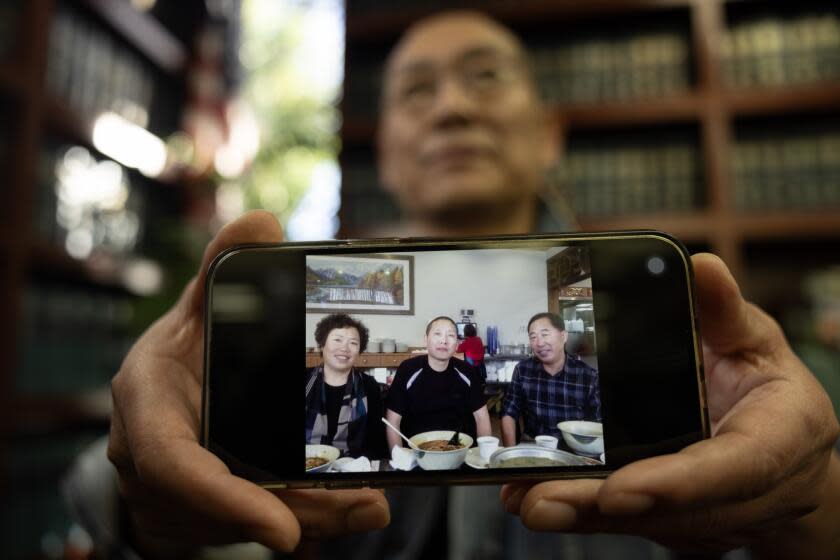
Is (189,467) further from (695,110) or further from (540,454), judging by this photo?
(695,110)

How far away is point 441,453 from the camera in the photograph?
0.32 m

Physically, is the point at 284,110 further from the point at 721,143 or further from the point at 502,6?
the point at 721,143

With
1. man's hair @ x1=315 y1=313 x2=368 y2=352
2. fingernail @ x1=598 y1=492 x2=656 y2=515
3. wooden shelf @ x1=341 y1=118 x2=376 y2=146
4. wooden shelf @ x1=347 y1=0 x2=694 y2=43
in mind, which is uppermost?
wooden shelf @ x1=347 y1=0 x2=694 y2=43

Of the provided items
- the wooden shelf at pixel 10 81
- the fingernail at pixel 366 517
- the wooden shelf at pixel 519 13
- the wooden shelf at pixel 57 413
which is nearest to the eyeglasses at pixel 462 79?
the wooden shelf at pixel 519 13

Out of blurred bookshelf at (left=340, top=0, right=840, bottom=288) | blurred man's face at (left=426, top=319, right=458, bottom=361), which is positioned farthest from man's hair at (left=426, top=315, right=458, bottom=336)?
blurred bookshelf at (left=340, top=0, right=840, bottom=288)

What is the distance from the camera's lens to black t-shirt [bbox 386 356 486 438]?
33 centimetres

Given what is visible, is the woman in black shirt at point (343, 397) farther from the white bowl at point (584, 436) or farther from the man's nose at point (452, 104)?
the man's nose at point (452, 104)

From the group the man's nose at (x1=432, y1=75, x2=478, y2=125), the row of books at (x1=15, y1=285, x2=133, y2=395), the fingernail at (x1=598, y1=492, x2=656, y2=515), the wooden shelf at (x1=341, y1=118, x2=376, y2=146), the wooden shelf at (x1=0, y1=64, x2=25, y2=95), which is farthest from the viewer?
the wooden shelf at (x1=341, y1=118, x2=376, y2=146)

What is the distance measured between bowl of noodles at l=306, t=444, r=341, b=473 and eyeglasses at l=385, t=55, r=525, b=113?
73 centimetres

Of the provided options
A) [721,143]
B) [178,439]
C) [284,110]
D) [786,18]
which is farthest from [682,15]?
[284,110]

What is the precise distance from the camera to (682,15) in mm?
1338

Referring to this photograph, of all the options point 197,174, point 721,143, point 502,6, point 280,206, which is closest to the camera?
point 721,143

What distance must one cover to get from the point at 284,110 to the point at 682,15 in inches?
88.4

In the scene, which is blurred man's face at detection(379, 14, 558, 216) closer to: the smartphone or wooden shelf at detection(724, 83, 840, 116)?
the smartphone
